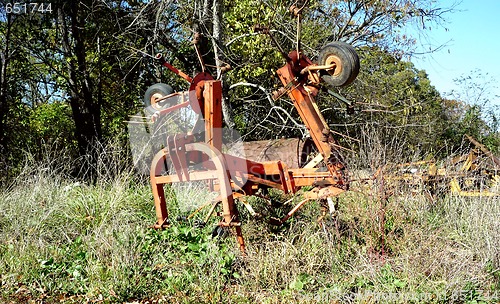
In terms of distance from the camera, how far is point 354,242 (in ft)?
15.6

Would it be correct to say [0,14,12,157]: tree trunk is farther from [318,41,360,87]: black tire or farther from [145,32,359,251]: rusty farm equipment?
[318,41,360,87]: black tire

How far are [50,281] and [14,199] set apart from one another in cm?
202

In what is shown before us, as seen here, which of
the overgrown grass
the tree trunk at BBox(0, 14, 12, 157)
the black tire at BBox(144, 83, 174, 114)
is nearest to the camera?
the overgrown grass

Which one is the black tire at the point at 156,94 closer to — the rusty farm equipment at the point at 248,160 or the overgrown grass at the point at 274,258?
the rusty farm equipment at the point at 248,160

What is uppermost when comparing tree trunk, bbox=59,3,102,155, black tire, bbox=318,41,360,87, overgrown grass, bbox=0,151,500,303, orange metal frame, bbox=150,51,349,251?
tree trunk, bbox=59,3,102,155

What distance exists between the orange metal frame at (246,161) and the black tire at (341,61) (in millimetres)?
238

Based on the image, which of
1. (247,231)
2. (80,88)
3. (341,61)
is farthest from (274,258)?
(80,88)

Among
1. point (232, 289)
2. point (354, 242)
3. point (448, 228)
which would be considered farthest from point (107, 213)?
point (448, 228)

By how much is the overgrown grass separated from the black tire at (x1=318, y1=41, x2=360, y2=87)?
3.91 ft

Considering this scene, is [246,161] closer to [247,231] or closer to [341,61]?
[247,231]

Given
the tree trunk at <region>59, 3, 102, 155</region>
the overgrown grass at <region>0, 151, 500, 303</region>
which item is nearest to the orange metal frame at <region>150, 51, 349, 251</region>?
the overgrown grass at <region>0, 151, 500, 303</region>

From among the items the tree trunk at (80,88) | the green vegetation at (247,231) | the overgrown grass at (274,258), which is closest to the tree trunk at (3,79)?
the green vegetation at (247,231)

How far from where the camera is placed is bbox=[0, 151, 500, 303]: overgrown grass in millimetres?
3949

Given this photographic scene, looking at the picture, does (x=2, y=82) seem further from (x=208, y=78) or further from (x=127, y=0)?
(x=208, y=78)
